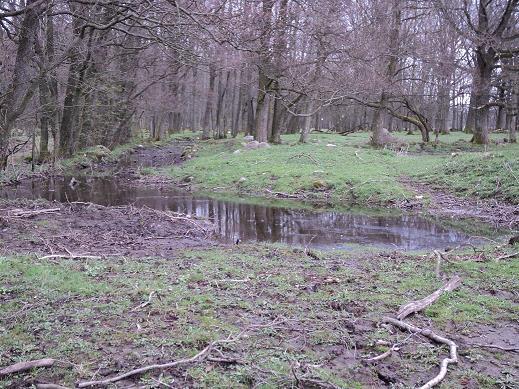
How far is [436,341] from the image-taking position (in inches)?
174

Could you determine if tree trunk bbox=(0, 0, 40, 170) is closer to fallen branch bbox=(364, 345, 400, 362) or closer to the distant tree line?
the distant tree line

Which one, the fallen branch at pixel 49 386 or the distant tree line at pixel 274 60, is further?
the distant tree line at pixel 274 60

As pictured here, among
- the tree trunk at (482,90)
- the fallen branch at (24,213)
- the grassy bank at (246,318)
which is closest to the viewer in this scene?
the grassy bank at (246,318)

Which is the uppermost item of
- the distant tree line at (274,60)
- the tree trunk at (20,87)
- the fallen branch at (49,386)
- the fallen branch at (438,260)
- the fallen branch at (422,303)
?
the distant tree line at (274,60)

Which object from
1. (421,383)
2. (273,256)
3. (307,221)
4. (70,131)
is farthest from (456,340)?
(70,131)

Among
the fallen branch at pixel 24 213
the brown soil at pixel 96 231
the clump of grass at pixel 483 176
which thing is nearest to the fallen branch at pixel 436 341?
the brown soil at pixel 96 231

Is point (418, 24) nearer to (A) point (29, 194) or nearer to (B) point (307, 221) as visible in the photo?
(B) point (307, 221)

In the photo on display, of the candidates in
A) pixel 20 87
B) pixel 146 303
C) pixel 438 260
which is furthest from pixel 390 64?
pixel 146 303

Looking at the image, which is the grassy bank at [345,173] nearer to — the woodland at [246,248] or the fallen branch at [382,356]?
the woodland at [246,248]

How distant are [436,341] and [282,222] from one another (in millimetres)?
8170

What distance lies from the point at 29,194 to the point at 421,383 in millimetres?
14431

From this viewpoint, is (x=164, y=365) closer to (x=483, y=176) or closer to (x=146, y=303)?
(x=146, y=303)

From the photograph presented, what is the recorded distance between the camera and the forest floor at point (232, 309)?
3764mm

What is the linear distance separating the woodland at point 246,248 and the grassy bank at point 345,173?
0.33ft
